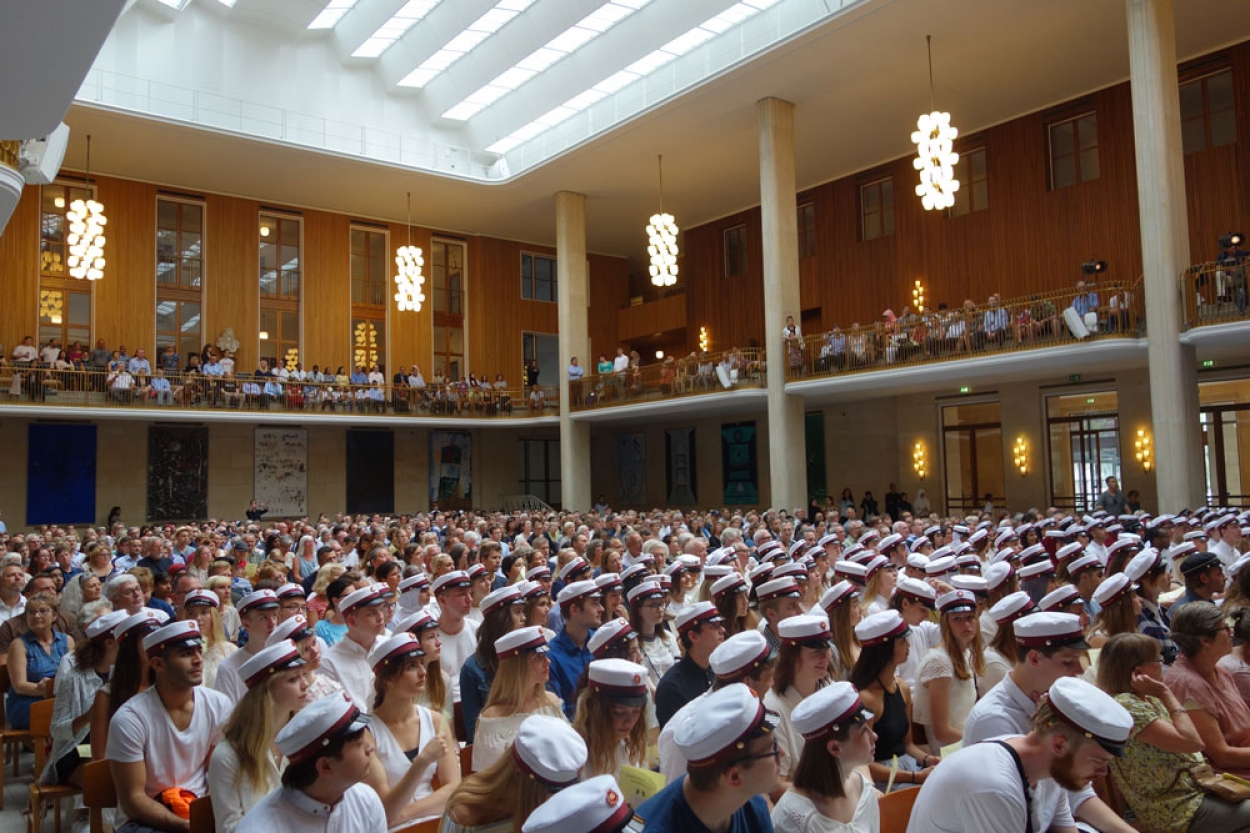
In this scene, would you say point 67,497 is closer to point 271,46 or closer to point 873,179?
point 271,46

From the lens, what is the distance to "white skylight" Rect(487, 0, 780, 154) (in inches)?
895

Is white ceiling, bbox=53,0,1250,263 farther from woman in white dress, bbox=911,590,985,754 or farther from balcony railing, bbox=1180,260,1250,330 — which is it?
woman in white dress, bbox=911,590,985,754

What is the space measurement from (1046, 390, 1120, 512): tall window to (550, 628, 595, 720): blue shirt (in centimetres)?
2085

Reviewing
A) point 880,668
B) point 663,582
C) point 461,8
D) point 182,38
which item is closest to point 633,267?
point 461,8

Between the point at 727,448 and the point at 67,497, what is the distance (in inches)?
794

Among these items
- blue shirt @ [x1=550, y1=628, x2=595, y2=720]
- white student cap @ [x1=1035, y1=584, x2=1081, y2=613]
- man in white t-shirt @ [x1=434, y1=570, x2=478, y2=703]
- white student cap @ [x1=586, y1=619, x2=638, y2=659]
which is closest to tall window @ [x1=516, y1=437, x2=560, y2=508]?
man in white t-shirt @ [x1=434, y1=570, x2=478, y2=703]

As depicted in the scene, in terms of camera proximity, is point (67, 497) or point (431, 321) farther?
point (431, 321)

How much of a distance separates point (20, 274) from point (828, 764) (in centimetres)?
3061

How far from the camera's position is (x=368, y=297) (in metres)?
33.8

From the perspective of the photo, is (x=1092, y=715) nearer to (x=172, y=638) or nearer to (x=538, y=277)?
(x=172, y=638)

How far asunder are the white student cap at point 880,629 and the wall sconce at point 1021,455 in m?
22.0

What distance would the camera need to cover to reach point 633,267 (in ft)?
130

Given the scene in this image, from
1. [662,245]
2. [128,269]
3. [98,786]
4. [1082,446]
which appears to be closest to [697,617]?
[98,786]

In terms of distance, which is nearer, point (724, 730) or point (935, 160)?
point (724, 730)
